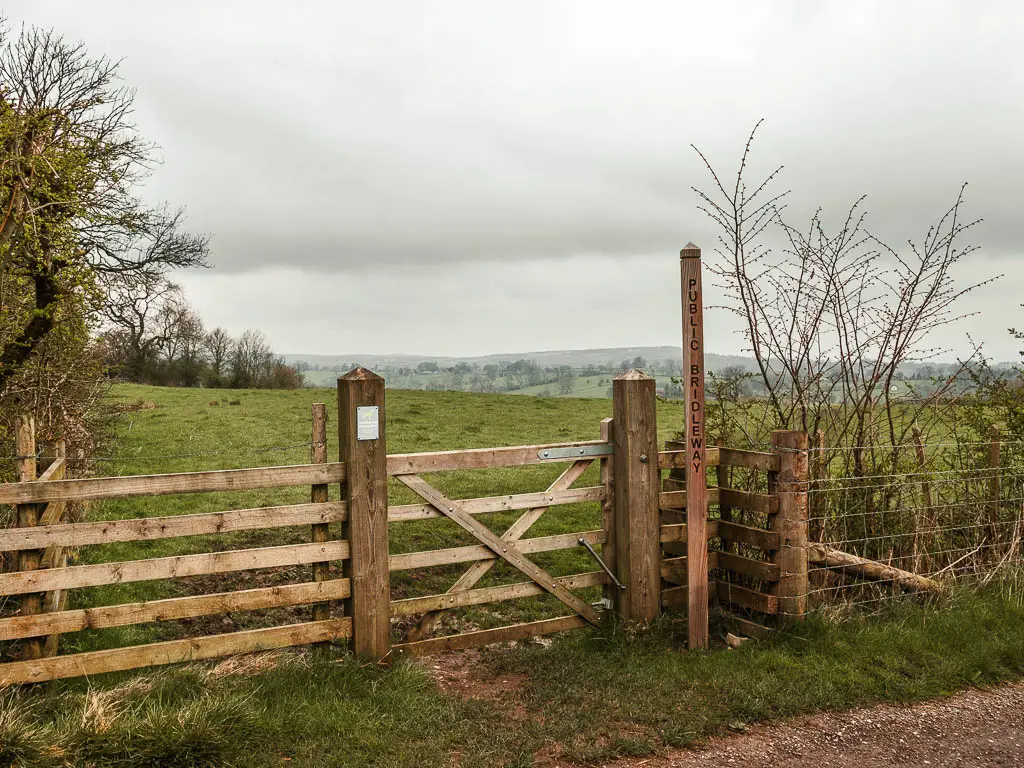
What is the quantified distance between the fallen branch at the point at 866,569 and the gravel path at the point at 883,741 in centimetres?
166

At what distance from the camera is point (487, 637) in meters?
6.43

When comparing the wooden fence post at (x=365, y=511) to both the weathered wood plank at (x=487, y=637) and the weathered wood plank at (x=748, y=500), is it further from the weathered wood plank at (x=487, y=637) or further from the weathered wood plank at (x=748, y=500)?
the weathered wood plank at (x=748, y=500)

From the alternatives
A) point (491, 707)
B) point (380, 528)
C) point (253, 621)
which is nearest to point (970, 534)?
point (491, 707)

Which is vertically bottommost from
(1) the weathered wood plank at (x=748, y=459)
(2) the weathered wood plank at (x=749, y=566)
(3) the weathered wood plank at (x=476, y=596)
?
(3) the weathered wood plank at (x=476, y=596)

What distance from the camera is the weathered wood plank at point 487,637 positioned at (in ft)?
20.2

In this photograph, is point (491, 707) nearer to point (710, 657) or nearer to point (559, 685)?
point (559, 685)

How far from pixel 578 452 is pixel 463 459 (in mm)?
1079

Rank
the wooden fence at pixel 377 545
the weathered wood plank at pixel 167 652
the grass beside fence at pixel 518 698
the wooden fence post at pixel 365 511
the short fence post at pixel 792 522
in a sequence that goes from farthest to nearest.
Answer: the short fence post at pixel 792 522 → the wooden fence post at pixel 365 511 → the wooden fence at pixel 377 545 → the weathered wood plank at pixel 167 652 → the grass beside fence at pixel 518 698

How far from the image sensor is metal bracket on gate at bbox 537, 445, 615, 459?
6695 mm

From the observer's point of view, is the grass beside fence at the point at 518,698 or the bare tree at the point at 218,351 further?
→ the bare tree at the point at 218,351

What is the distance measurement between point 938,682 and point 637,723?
8.30ft

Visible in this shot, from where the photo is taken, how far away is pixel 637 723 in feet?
16.9

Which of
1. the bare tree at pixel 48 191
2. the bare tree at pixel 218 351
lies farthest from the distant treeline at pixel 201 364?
the bare tree at pixel 48 191

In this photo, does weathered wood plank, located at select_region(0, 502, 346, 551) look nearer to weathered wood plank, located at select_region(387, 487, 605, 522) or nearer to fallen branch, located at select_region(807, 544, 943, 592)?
weathered wood plank, located at select_region(387, 487, 605, 522)
